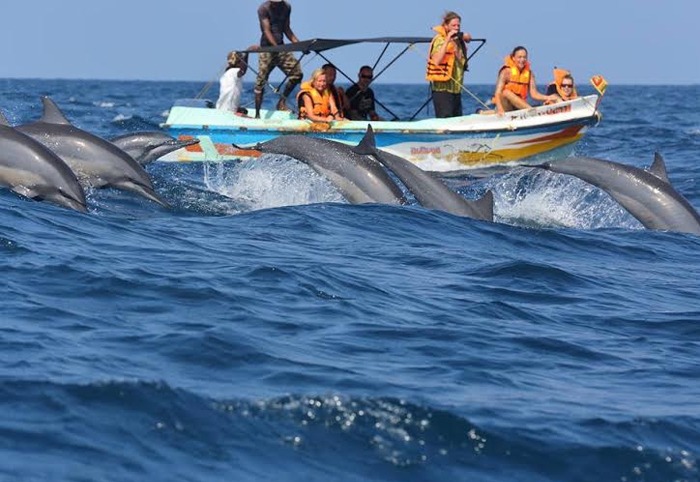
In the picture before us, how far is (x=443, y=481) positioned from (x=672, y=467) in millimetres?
1096

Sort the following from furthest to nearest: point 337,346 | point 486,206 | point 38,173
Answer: point 486,206 → point 38,173 → point 337,346

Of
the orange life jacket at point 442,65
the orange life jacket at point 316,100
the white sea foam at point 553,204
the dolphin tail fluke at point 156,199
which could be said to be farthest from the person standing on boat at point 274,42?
the dolphin tail fluke at point 156,199

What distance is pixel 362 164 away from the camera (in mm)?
13586

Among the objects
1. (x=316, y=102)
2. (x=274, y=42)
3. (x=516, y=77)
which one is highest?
(x=274, y=42)

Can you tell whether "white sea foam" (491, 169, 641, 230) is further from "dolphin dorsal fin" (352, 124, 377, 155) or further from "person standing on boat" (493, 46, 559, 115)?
"person standing on boat" (493, 46, 559, 115)

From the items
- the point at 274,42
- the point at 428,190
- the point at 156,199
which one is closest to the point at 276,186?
the point at 428,190

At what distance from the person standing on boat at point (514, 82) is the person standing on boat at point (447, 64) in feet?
1.81

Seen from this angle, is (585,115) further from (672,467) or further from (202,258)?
(672,467)

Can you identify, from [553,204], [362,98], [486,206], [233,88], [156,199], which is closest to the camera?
[156,199]

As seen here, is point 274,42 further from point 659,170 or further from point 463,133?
point 659,170

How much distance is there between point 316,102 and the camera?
18.6 meters

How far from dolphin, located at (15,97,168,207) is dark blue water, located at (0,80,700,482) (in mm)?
172

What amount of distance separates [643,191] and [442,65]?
18.5ft

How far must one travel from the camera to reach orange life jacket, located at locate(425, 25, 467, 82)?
1827 centimetres
